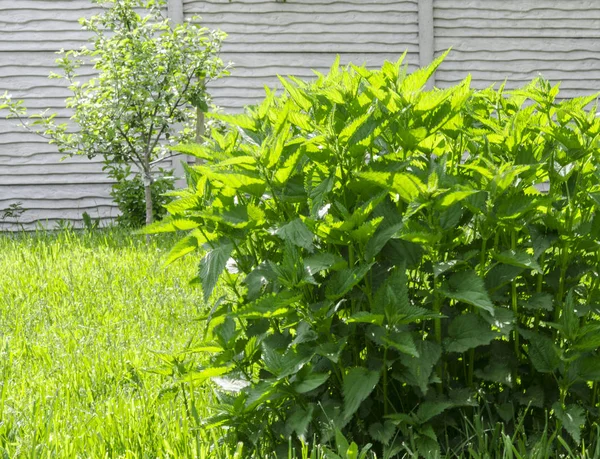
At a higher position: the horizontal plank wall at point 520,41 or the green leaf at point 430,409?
the horizontal plank wall at point 520,41

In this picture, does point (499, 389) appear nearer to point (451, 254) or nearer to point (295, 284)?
point (451, 254)

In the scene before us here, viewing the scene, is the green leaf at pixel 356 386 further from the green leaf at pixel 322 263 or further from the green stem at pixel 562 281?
the green stem at pixel 562 281

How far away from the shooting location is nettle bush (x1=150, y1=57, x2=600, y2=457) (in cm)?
180

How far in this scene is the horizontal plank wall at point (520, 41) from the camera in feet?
26.4

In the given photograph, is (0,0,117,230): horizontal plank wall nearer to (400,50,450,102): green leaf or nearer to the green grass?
the green grass

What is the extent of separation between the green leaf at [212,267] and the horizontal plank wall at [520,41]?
655cm

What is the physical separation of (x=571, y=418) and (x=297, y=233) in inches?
31.2

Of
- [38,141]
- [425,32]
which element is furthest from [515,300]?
[425,32]

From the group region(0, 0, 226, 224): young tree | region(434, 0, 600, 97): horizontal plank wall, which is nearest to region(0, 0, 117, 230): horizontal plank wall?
region(0, 0, 226, 224): young tree

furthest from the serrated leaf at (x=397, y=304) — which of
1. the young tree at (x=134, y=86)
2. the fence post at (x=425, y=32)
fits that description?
the fence post at (x=425, y=32)

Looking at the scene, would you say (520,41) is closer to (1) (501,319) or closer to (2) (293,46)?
(2) (293,46)

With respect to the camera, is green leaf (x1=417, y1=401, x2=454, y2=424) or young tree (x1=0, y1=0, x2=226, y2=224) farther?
young tree (x1=0, y1=0, x2=226, y2=224)

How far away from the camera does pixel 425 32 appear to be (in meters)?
7.88

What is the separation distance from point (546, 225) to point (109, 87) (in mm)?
4715
